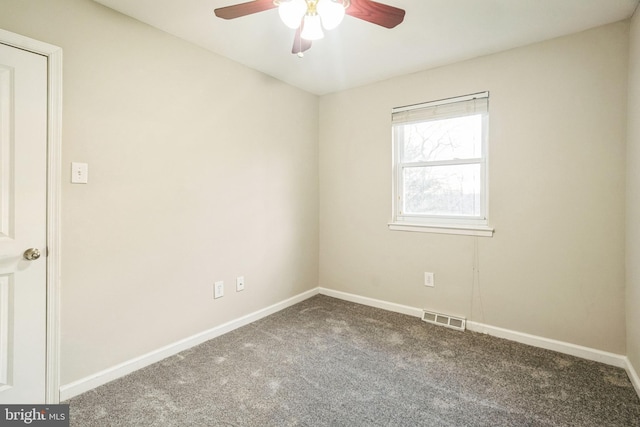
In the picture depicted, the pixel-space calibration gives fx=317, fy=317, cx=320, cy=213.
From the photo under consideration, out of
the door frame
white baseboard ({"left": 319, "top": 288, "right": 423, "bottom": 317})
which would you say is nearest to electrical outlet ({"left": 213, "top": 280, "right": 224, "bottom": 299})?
the door frame

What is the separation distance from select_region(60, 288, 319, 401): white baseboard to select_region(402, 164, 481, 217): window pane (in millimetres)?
1737

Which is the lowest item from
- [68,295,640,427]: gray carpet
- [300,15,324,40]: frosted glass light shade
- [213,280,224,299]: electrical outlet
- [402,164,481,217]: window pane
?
[68,295,640,427]: gray carpet

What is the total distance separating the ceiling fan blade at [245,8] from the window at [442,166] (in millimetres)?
1900

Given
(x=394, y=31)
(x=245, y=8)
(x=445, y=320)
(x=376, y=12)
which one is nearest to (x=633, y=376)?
(x=445, y=320)

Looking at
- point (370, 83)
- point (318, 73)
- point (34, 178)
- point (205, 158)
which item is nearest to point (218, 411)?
point (34, 178)

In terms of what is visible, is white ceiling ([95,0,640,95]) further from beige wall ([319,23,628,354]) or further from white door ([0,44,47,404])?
white door ([0,44,47,404])

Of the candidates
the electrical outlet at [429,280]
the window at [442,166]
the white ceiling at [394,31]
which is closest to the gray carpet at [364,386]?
the electrical outlet at [429,280]

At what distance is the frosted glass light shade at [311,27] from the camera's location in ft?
4.83

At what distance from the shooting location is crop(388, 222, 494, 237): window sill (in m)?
2.69

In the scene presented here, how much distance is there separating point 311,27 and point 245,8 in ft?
1.07

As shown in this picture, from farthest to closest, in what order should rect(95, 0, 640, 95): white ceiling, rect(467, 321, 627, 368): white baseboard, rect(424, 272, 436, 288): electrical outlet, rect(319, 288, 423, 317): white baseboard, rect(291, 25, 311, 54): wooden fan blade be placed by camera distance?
rect(319, 288, 423, 317): white baseboard
rect(424, 272, 436, 288): electrical outlet
rect(467, 321, 627, 368): white baseboard
rect(95, 0, 640, 95): white ceiling
rect(291, 25, 311, 54): wooden fan blade

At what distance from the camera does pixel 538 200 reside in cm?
244

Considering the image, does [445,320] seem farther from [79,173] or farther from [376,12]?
[79,173]

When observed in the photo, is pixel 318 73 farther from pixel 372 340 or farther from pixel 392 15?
pixel 372 340
